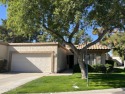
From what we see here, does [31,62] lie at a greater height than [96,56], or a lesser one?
lesser

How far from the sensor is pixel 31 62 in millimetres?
30422

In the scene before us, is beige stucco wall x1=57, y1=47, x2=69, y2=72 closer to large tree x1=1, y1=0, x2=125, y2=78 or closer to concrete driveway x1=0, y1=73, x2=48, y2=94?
concrete driveway x1=0, y1=73, x2=48, y2=94

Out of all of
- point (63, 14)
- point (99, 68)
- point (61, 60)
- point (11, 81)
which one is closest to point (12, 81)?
point (11, 81)

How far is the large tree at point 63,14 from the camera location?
16281 mm

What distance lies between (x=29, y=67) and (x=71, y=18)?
1498 cm

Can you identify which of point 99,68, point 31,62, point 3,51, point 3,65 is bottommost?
point 99,68


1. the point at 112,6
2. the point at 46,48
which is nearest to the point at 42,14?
the point at 112,6

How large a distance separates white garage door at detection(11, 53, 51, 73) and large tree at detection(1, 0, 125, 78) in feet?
36.1

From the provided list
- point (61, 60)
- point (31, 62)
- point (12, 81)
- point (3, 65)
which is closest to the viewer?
point (12, 81)

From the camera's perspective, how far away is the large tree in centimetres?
1628

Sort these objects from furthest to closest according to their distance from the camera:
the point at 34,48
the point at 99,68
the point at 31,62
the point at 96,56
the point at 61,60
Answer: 1. the point at 61,60
2. the point at 96,56
3. the point at 99,68
4. the point at 31,62
5. the point at 34,48

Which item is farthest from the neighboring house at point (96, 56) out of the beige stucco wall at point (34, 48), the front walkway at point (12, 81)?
the front walkway at point (12, 81)

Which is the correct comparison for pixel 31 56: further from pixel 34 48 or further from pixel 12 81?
pixel 12 81

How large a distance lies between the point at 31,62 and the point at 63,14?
14878 mm
